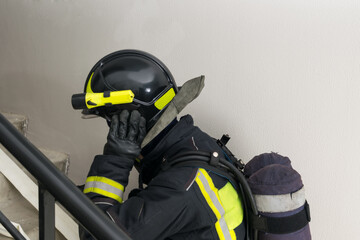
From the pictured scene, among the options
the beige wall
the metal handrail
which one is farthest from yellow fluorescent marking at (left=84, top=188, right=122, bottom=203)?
the beige wall

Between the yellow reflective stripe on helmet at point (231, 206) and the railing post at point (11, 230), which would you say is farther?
the yellow reflective stripe on helmet at point (231, 206)

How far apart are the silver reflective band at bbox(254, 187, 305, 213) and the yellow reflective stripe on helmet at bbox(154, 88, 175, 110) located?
439 millimetres

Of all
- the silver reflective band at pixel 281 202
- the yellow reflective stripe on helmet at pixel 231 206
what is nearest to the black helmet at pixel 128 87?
the yellow reflective stripe on helmet at pixel 231 206

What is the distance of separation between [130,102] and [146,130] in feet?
0.44

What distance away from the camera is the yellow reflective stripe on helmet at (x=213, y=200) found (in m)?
1.01

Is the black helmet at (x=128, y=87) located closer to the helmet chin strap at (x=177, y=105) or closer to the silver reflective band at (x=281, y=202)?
the helmet chin strap at (x=177, y=105)

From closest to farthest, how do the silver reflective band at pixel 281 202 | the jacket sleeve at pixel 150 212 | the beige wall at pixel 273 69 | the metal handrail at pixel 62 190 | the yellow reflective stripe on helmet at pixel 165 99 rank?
the metal handrail at pixel 62 190, the jacket sleeve at pixel 150 212, the silver reflective band at pixel 281 202, the yellow reflective stripe on helmet at pixel 165 99, the beige wall at pixel 273 69

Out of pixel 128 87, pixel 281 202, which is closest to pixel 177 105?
pixel 128 87

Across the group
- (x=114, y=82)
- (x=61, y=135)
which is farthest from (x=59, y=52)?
(x=114, y=82)

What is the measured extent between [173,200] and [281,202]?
331 millimetres

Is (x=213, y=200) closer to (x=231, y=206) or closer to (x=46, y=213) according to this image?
(x=231, y=206)

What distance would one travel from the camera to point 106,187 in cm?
106

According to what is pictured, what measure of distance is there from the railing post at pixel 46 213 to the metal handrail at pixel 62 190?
0.06ft

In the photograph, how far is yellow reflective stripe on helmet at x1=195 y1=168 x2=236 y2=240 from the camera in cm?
101
